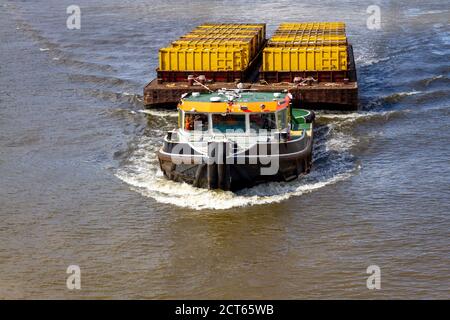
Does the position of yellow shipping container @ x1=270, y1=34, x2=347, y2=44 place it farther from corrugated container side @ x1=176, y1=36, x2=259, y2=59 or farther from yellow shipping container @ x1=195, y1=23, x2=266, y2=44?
yellow shipping container @ x1=195, y1=23, x2=266, y2=44

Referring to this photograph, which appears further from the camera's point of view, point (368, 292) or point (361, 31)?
point (361, 31)

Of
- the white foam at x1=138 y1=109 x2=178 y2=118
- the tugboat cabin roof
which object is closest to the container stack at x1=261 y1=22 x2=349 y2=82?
the white foam at x1=138 y1=109 x2=178 y2=118

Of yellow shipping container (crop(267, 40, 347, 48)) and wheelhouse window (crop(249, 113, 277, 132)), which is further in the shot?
yellow shipping container (crop(267, 40, 347, 48))

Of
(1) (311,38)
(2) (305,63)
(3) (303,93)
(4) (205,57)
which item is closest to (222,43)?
(4) (205,57)

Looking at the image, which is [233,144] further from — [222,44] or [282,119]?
[222,44]

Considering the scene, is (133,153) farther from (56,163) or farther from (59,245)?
(59,245)
